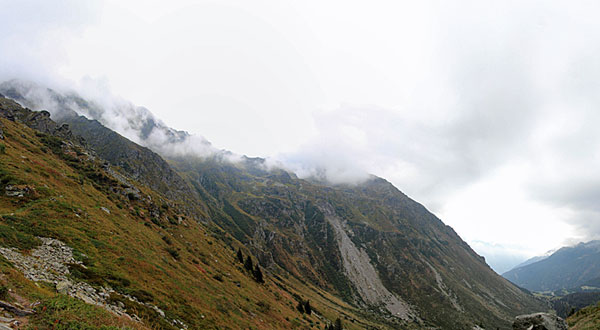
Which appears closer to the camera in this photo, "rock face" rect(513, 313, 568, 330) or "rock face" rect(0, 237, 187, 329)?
"rock face" rect(0, 237, 187, 329)

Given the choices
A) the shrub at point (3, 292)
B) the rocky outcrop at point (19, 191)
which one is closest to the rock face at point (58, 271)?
the shrub at point (3, 292)

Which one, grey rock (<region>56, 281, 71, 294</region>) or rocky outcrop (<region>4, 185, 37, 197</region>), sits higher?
rocky outcrop (<region>4, 185, 37, 197</region>)

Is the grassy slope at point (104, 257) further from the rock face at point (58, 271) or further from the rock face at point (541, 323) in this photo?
the rock face at point (541, 323)

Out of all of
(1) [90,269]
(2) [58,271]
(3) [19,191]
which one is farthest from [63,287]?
(3) [19,191]

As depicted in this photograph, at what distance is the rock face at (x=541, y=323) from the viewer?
97.2 ft

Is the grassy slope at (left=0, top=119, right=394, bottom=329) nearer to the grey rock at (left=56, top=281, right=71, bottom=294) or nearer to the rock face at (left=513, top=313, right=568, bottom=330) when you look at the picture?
the grey rock at (left=56, top=281, right=71, bottom=294)

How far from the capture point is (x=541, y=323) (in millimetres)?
30297

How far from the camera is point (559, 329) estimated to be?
29.3 metres

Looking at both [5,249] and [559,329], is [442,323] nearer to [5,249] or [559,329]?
[559,329]

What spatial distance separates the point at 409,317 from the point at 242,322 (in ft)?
660

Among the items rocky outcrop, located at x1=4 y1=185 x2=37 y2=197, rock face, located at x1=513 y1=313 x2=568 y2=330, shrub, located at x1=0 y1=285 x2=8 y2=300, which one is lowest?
rocky outcrop, located at x1=4 y1=185 x2=37 y2=197

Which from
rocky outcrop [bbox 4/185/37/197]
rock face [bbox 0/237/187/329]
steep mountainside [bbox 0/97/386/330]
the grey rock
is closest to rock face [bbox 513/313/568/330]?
steep mountainside [bbox 0/97/386/330]

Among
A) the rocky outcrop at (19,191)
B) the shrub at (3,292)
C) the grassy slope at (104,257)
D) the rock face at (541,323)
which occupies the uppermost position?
the rock face at (541,323)

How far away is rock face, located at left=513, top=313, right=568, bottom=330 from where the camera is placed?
97.2 feet
